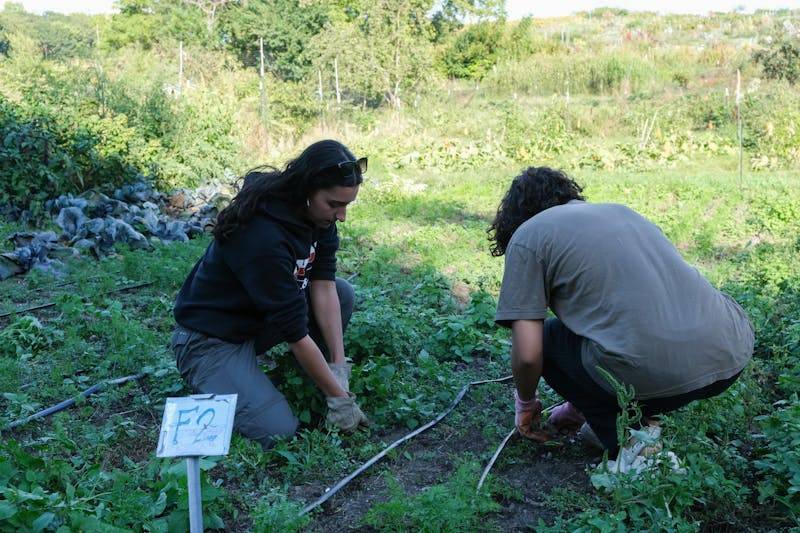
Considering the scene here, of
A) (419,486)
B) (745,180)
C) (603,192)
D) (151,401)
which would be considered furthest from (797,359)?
(745,180)

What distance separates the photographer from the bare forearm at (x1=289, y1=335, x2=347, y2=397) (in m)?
3.32

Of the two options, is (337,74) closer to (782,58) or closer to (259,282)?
(782,58)

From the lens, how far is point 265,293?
328 centimetres

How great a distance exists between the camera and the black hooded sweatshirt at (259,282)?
3.27 m

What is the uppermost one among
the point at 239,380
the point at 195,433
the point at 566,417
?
the point at 195,433

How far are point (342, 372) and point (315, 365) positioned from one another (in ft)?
1.30

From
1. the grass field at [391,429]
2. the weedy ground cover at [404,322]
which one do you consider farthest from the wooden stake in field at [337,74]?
the grass field at [391,429]

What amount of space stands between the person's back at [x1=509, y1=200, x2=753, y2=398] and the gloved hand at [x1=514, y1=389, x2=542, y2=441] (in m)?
0.39

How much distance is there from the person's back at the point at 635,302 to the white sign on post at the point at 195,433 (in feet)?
4.22

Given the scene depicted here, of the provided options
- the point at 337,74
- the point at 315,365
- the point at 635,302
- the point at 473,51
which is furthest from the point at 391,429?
the point at 473,51

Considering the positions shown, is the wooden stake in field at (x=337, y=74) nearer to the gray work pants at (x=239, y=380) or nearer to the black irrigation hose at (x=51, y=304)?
the black irrigation hose at (x=51, y=304)

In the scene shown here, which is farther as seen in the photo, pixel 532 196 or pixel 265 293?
pixel 265 293

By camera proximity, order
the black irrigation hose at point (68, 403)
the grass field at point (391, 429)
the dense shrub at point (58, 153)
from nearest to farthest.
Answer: the grass field at point (391, 429) → the black irrigation hose at point (68, 403) → the dense shrub at point (58, 153)

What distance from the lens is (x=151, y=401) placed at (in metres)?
3.90
